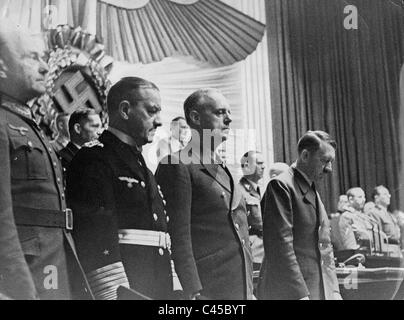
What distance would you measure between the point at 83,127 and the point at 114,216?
52 cm

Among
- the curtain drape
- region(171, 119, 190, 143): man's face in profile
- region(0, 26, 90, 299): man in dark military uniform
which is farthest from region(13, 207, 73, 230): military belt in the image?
the curtain drape

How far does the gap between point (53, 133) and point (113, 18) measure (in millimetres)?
767

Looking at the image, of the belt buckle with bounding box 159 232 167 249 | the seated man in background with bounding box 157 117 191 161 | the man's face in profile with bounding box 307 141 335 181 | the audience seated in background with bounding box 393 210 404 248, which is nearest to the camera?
the belt buckle with bounding box 159 232 167 249

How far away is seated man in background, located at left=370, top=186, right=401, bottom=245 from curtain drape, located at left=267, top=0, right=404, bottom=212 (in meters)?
0.04

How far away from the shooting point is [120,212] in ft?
12.0

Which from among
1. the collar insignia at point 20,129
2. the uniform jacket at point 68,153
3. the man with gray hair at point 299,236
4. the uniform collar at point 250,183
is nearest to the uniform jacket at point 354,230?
the man with gray hair at point 299,236

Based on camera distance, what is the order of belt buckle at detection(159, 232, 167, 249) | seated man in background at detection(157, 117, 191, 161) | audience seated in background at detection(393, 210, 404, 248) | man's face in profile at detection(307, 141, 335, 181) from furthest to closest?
1. audience seated in background at detection(393, 210, 404, 248)
2. man's face in profile at detection(307, 141, 335, 181)
3. seated man in background at detection(157, 117, 191, 161)
4. belt buckle at detection(159, 232, 167, 249)

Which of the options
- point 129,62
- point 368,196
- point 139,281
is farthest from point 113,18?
point 368,196

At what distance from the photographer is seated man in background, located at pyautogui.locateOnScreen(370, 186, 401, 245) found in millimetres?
4246

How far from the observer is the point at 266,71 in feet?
13.8

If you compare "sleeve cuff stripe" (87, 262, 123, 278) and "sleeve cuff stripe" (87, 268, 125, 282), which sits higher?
"sleeve cuff stripe" (87, 262, 123, 278)

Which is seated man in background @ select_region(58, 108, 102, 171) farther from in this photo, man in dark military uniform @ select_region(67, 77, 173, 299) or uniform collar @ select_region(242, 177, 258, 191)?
uniform collar @ select_region(242, 177, 258, 191)

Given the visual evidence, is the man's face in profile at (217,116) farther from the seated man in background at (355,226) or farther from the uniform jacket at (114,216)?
the seated man in background at (355,226)
